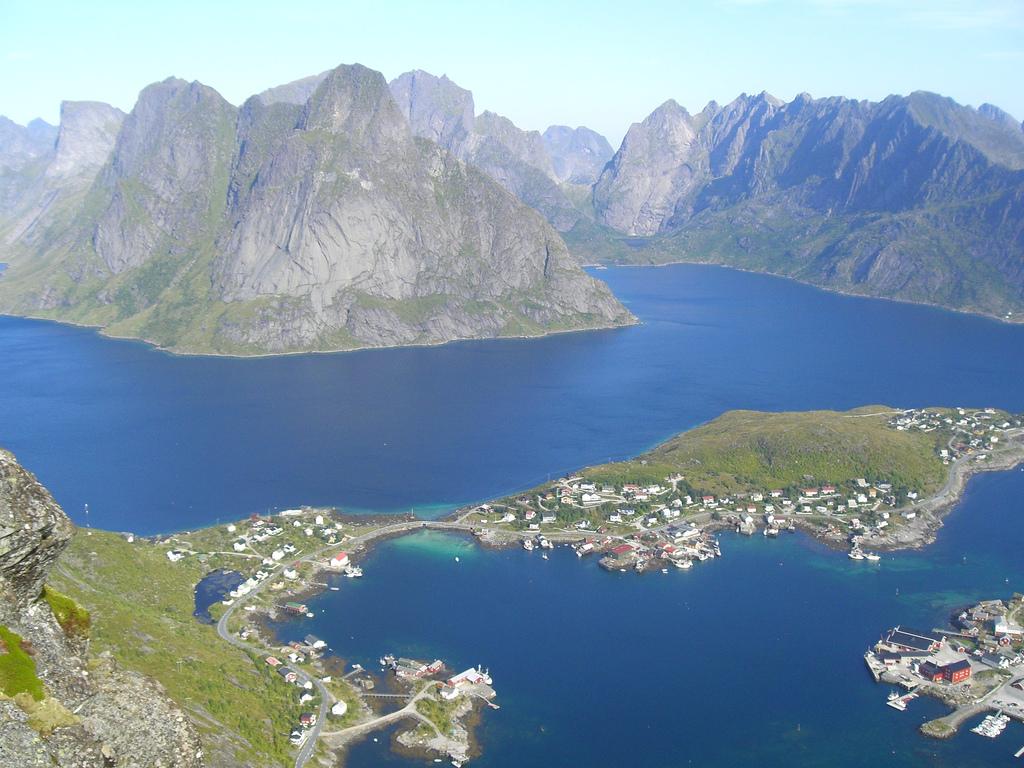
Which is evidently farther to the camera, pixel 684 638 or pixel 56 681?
pixel 684 638

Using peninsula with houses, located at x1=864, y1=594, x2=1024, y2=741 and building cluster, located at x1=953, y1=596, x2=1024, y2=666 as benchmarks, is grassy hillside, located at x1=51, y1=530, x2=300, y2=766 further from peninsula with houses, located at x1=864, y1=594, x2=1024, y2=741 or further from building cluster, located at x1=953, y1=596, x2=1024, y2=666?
building cluster, located at x1=953, y1=596, x2=1024, y2=666

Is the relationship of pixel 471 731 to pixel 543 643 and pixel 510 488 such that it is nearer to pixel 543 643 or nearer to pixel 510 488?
pixel 543 643

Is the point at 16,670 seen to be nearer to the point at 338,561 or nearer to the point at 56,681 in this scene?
the point at 56,681

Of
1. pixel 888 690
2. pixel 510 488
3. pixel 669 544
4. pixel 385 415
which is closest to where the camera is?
pixel 888 690

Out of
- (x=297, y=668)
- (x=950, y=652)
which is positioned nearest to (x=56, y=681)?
(x=297, y=668)

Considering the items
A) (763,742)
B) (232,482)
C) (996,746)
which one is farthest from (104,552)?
(996,746)

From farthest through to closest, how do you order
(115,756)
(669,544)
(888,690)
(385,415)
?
(385,415) → (669,544) → (888,690) → (115,756)

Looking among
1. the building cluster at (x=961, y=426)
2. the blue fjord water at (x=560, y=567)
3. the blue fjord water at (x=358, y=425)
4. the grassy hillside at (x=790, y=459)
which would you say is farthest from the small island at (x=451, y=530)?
the blue fjord water at (x=358, y=425)
